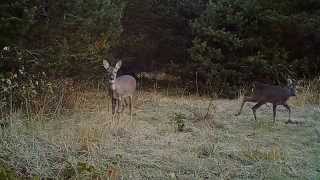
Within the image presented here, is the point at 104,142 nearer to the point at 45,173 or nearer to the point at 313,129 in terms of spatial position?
the point at 45,173

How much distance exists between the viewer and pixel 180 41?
13867 millimetres

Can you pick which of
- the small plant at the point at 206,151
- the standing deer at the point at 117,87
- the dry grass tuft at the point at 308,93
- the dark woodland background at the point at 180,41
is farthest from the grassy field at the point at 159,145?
the dry grass tuft at the point at 308,93

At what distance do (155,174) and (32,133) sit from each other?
7.37ft

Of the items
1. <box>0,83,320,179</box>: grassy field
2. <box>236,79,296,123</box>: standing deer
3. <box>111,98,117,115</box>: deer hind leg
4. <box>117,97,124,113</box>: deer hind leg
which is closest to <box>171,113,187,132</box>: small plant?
<box>0,83,320,179</box>: grassy field

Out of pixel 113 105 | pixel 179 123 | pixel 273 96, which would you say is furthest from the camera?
pixel 113 105

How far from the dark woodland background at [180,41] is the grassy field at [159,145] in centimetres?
98

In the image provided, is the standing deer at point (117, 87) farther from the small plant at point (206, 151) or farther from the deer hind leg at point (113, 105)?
the small plant at point (206, 151)

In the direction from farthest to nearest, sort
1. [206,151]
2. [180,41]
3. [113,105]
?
[180,41]
[113,105]
[206,151]

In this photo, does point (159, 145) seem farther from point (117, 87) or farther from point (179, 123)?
point (117, 87)

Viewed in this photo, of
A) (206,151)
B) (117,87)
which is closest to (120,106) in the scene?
(117,87)

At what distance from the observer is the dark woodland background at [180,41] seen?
9.23 metres

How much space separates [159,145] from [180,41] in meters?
6.79

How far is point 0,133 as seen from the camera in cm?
703

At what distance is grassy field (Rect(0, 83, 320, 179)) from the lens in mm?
6098
